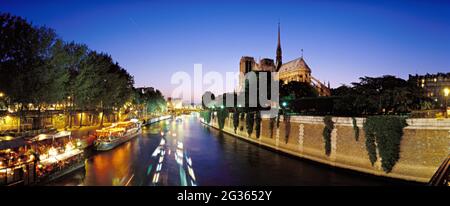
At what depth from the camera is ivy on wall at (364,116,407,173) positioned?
20438mm

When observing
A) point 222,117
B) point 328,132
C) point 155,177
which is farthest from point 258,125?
point 222,117

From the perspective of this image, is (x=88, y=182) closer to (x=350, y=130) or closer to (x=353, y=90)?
(x=350, y=130)

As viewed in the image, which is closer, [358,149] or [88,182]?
[88,182]

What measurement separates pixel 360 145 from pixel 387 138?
9.21 feet

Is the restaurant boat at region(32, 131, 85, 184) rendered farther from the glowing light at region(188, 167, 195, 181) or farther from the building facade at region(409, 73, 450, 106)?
the building facade at region(409, 73, 450, 106)

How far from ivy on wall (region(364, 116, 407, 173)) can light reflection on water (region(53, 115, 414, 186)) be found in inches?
57.8

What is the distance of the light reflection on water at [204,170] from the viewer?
2181cm

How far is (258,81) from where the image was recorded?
215ft

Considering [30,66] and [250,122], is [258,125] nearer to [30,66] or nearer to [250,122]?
[250,122]

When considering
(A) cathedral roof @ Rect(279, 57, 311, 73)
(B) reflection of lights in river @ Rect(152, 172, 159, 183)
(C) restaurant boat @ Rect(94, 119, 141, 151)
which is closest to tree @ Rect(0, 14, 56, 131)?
(C) restaurant boat @ Rect(94, 119, 141, 151)

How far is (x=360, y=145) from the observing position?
23.2m

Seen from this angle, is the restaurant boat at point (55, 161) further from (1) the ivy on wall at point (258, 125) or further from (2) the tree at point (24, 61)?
(1) the ivy on wall at point (258, 125)

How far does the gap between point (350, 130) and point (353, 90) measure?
44.9ft
